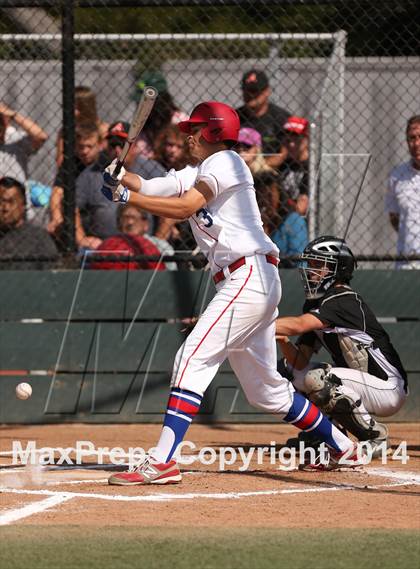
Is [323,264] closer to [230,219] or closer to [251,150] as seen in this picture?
[230,219]

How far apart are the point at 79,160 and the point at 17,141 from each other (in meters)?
0.52

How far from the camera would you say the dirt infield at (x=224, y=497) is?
4770 mm

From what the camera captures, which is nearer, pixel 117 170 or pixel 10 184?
pixel 117 170

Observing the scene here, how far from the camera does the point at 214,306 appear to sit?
5789 millimetres

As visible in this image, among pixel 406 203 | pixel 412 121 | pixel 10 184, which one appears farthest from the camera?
pixel 406 203

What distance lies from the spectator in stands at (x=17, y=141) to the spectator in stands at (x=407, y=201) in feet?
9.04

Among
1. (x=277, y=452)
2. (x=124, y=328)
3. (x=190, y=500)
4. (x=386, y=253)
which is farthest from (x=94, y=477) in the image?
(x=386, y=253)

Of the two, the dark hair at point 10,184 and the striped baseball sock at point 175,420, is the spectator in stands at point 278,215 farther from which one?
the striped baseball sock at point 175,420

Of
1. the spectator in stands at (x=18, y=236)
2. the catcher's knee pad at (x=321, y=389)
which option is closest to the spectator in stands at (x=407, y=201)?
the catcher's knee pad at (x=321, y=389)

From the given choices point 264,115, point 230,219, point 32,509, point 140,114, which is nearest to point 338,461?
point 230,219

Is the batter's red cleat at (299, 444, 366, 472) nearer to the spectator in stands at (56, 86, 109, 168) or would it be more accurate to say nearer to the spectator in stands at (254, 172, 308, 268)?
the spectator in stands at (254, 172, 308, 268)

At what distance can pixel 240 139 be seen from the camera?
28.9 feet

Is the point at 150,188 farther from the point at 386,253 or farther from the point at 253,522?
the point at 386,253

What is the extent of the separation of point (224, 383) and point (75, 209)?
173cm
